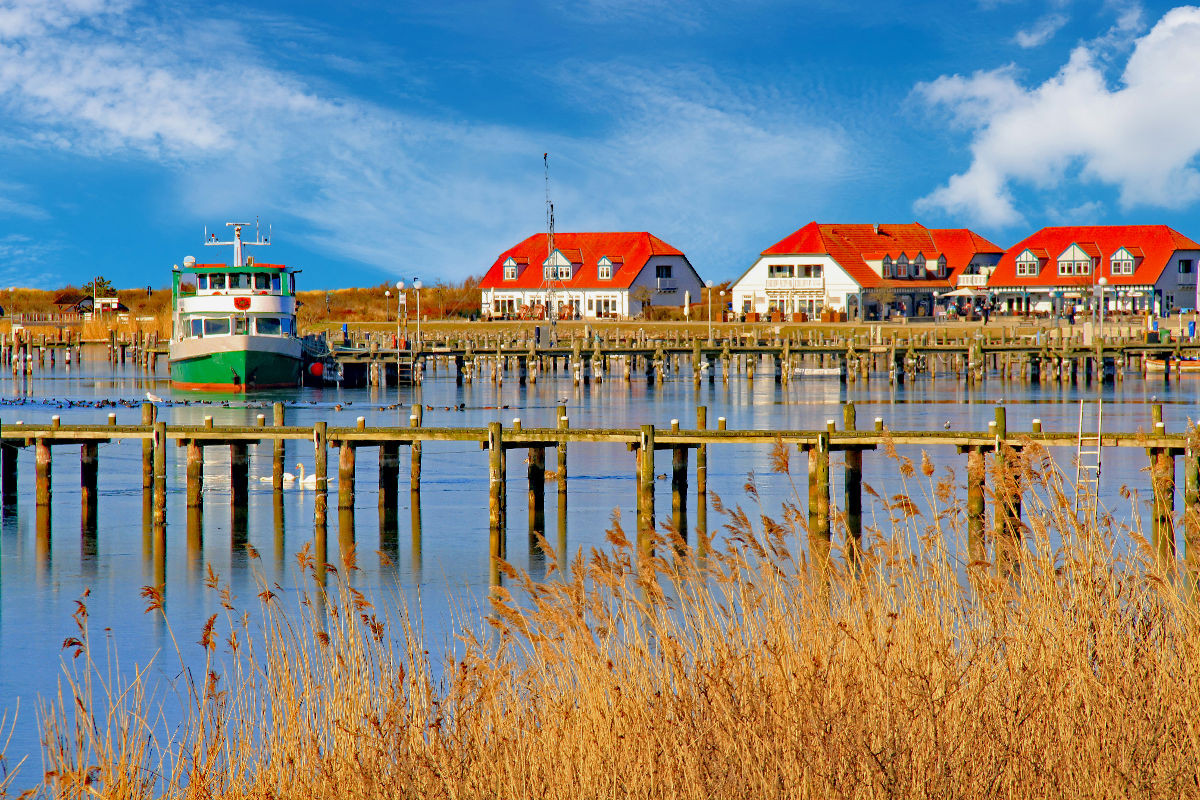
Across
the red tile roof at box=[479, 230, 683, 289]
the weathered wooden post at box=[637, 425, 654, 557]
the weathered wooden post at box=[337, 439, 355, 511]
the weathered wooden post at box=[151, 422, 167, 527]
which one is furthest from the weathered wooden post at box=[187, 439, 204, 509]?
the red tile roof at box=[479, 230, 683, 289]

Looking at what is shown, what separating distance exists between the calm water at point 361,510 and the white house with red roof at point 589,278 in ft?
157

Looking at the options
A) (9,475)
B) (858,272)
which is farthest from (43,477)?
(858,272)

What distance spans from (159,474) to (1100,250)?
93.1 metres

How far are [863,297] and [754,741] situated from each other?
9885cm

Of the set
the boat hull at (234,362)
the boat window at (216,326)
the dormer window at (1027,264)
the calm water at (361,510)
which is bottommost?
the calm water at (361,510)

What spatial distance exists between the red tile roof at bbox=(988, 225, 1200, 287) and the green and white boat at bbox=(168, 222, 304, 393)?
195 feet

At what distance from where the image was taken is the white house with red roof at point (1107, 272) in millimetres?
104000

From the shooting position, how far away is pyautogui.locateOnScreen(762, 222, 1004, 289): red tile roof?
106m

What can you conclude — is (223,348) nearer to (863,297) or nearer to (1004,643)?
(863,297)

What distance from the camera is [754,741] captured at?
8.29m

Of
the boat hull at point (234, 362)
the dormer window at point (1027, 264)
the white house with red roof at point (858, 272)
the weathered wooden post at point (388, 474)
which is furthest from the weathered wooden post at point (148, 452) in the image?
the dormer window at point (1027, 264)

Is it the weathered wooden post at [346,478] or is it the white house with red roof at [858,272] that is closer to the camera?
the weathered wooden post at [346,478]

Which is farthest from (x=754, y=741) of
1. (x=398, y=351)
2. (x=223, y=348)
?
(x=398, y=351)

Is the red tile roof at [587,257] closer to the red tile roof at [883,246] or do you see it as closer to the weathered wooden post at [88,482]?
the red tile roof at [883,246]
